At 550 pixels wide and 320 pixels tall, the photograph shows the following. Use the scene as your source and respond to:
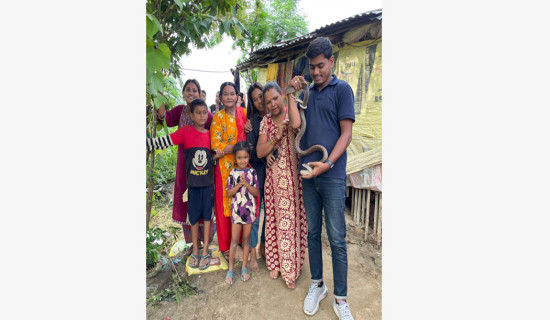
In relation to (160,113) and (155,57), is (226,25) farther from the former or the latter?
(160,113)

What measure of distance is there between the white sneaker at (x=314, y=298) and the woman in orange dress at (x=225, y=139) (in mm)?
1186

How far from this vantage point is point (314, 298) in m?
2.37

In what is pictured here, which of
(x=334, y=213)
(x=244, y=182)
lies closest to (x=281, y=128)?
(x=244, y=182)

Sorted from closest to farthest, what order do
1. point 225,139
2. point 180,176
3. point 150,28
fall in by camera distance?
1. point 150,28
2. point 225,139
3. point 180,176

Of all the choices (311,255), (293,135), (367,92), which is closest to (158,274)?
(311,255)

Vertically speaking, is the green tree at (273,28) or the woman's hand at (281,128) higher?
the green tree at (273,28)

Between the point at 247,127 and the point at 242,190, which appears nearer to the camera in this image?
the point at 242,190

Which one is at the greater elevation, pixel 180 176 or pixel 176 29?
pixel 176 29

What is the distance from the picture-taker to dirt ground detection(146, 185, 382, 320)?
2342mm

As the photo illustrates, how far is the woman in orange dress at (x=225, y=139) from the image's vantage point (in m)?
2.83

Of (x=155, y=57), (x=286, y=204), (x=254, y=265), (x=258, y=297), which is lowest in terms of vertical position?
(x=258, y=297)

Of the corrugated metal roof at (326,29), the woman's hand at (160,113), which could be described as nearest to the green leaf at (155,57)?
the woman's hand at (160,113)

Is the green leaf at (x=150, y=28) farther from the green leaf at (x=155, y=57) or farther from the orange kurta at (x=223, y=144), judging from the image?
the orange kurta at (x=223, y=144)

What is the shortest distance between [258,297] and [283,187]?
1153 mm
